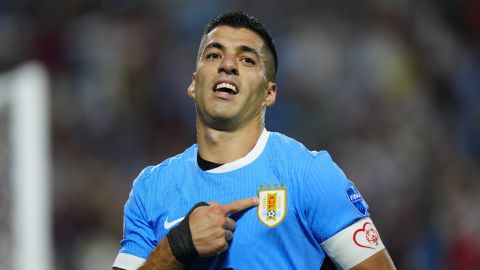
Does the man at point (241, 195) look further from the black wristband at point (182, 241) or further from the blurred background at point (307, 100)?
the blurred background at point (307, 100)

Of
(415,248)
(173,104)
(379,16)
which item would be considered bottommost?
(415,248)

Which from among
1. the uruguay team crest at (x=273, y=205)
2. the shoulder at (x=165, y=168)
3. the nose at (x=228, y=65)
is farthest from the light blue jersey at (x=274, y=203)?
the nose at (x=228, y=65)

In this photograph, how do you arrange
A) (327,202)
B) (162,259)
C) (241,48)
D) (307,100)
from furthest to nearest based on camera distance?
(307,100) < (241,48) < (162,259) < (327,202)

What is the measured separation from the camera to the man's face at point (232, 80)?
13.1ft

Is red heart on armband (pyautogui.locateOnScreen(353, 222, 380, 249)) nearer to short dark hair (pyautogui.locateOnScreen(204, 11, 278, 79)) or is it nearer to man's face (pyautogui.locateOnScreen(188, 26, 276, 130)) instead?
man's face (pyautogui.locateOnScreen(188, 26, 276, 130))

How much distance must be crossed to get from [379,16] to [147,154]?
2.99m

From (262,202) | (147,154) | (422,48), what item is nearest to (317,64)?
(422,48)

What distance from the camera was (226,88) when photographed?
4027mm

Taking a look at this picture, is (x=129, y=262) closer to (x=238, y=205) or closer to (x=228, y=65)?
(x=238, y=205)

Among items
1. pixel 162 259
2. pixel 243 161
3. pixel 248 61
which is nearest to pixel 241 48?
pixel 248 61

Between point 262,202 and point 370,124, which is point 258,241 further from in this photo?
point 370,124

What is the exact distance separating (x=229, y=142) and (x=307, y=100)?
551cm

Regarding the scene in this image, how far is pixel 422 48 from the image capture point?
9719mm

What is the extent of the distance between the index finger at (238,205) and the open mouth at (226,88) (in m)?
0.56
